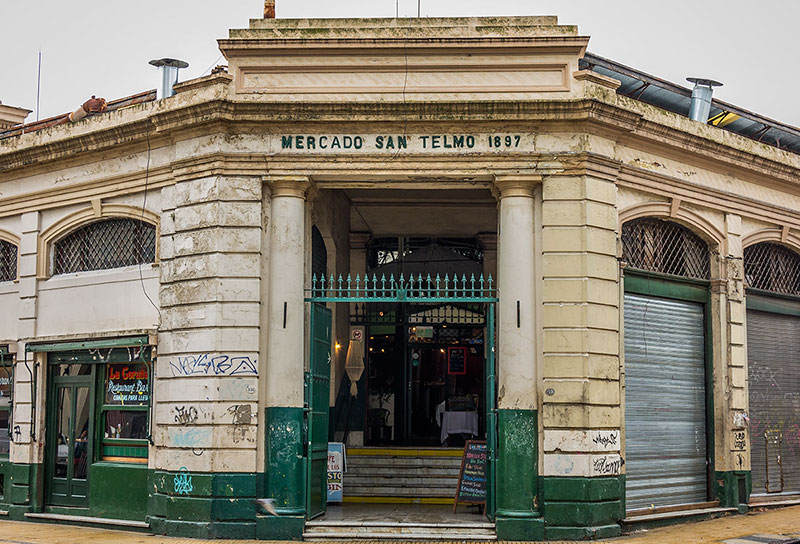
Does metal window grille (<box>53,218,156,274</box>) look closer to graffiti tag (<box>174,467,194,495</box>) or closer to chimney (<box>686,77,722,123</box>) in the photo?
graffiti tag (<box>174,467,194,495</box>)

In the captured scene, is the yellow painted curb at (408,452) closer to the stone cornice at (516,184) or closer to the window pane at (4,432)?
the stone cornice at (516,184)

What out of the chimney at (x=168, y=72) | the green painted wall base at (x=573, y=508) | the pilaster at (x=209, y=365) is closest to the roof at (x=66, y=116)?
the chimney at (x=168, y=72)

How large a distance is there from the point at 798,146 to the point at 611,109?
8129mm

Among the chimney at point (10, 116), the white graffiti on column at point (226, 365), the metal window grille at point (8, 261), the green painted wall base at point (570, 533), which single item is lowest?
the green painted wall base at point (570, 533)

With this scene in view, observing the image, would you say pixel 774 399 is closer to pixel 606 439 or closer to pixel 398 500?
pixel 606 439

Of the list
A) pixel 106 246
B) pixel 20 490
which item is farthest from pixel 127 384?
pixel 20 490

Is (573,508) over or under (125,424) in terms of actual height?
under

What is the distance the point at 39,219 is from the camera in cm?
1488

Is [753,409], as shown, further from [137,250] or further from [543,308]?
[137,250]

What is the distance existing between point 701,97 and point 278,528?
10187mm

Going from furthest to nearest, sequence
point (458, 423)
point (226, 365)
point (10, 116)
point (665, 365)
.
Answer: point (10, 116) < point (458, 423) < point (665, 365) < point (226, 365)

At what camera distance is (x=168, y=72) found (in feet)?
48.7

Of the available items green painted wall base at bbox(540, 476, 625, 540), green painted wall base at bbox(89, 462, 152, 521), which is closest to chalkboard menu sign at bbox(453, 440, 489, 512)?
green painted wall base at bbox(540, 476, 625, 540)

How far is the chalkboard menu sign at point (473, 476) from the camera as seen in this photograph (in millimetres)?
13117
